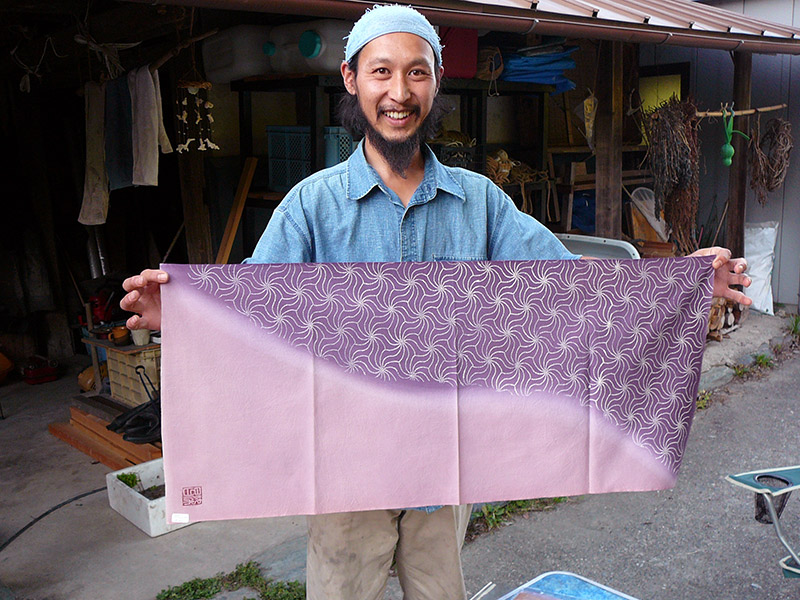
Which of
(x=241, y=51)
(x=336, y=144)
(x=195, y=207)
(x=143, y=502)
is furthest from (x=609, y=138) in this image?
(x=143, y=502)

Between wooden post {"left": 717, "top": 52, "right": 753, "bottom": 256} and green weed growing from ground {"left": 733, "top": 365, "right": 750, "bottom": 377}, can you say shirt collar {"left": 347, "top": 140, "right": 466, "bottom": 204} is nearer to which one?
green weed growing from ground {"left": 733, "top": 365, "right": 750, "bottom": 377}

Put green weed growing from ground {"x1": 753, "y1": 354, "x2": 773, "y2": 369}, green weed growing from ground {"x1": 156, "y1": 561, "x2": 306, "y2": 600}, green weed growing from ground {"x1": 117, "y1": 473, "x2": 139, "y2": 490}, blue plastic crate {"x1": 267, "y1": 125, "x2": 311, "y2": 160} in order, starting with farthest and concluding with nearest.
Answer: green weed growing from ground {"x1": 753, "y1": 354, "x2": 773, "y2": 369}, blue plastic crate {"x1": 267, "y1": 125, "x2": 311, "y2": 160}, green weed growing from ground {"x1": 117, "y1": 473, "x2": 139, "y2": 490}, green weed growing from ground {"x1": 156, "y1": 561, "x2": 306, "y2": 600}

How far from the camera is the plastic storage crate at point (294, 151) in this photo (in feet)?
18.5

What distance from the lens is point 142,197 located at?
798 cm

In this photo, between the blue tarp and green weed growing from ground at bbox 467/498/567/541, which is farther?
the blue tarp

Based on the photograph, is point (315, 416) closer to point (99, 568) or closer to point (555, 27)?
point (99, 568)

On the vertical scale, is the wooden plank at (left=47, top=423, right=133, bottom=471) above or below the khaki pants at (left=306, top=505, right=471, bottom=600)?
below

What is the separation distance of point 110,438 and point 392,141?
4.04 metres

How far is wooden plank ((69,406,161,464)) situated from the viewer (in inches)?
204

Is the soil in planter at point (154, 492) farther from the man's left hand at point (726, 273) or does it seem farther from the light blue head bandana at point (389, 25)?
the man's left hand at point (726, 273)

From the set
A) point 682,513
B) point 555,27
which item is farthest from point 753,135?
point 682,513

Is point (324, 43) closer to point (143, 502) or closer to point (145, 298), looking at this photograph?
point (143, 502)

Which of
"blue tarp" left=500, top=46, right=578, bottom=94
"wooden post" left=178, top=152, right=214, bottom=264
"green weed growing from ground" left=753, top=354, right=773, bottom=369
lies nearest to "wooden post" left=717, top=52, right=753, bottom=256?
"green weed growing from ground" left=753, top=354, right=773, bottom=369

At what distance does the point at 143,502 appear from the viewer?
441cm
